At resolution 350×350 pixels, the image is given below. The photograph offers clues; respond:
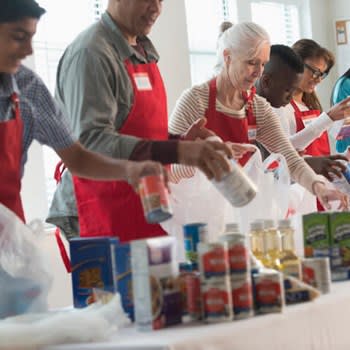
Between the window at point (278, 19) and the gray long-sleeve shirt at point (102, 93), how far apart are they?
427 centimetres

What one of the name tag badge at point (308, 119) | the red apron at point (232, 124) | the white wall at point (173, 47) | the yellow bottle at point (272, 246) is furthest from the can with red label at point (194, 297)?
the white wall at point (173, 47)

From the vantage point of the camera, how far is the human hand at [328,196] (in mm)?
2945

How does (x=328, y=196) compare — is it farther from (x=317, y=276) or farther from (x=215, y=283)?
(x=215, y=283)

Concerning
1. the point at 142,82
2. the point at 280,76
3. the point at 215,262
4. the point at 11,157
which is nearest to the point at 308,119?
the point at 280,76

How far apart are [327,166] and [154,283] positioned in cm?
183

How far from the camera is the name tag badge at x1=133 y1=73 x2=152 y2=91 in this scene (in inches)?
99.5

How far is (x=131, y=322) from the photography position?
6.31 feet

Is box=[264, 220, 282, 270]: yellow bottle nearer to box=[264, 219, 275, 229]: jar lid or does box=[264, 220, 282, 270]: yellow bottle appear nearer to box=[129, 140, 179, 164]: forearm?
box=[264, 219, 275, 229]: jar lid

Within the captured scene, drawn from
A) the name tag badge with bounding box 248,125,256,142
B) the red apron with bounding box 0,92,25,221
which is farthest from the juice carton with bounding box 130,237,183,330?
the name tag badge with bounding box 248,125,256,142

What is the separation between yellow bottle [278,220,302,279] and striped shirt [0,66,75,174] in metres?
0.61

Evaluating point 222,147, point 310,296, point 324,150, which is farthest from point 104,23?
point 324,150

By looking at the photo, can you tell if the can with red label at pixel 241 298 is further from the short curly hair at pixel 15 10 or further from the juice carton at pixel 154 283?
the short curly hair at pixel 15 10

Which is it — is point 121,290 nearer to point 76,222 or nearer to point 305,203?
point 76,222

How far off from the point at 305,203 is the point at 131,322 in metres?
1.55
